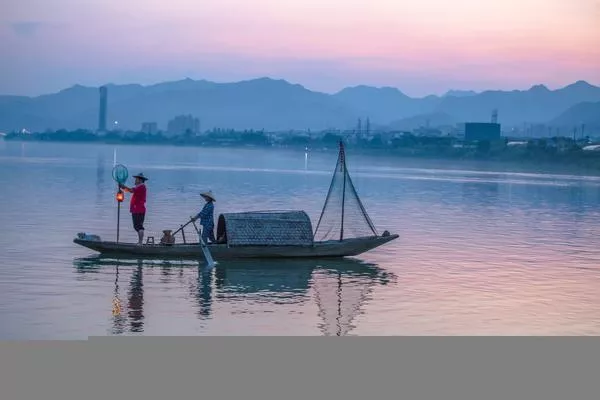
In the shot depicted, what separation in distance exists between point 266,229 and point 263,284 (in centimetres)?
299

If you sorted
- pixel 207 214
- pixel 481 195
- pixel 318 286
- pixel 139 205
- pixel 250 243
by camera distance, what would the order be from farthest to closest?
pixel 481 195 → pixel 139 205 → pixel 207 214 → pixel 250 243 → pixel 318 286

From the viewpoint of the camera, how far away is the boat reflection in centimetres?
1661

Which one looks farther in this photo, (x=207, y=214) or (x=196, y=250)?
(x=207, y=214)

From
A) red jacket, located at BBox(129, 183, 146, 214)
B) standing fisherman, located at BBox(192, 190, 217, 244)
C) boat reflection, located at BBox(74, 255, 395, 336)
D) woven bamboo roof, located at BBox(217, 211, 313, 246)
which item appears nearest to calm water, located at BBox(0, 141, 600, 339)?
boat reflection, located at BBox(74, 255, 395, 336)

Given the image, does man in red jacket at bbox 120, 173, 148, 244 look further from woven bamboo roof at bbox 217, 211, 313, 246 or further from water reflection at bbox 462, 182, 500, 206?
water reflection at bbox 462, 182, 500, 206

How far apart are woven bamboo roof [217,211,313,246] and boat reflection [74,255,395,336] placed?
1.68 ft

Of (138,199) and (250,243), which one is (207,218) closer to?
(250,243)

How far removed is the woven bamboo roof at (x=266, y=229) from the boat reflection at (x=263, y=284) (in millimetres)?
511

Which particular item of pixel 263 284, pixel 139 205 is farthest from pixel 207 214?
pixel 263 284

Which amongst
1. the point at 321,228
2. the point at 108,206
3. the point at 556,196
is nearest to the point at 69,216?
the point at 108,206

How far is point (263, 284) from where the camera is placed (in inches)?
782

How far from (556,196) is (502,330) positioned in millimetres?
45706
